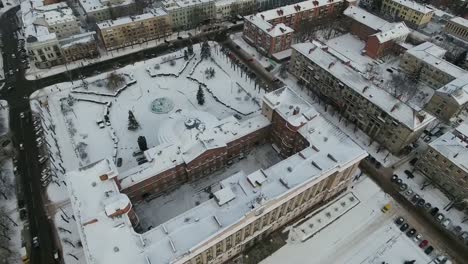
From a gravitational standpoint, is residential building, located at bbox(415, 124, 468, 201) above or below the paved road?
above

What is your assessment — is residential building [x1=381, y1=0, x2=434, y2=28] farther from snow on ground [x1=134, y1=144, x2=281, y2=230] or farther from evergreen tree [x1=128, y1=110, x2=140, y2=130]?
evergreen tree [x1=128, y1=110, x2=140, y2=130]

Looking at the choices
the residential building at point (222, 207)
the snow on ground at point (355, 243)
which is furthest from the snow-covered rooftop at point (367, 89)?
the snow on ground at point (355, 243)

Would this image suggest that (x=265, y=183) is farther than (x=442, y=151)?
No

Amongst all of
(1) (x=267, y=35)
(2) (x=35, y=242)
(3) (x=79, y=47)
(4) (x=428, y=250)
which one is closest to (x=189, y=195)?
(2) (x=35, y=242)

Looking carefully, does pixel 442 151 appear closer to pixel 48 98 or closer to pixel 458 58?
pixel 458 58

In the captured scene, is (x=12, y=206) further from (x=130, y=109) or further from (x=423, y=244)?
(x=423, y=244)

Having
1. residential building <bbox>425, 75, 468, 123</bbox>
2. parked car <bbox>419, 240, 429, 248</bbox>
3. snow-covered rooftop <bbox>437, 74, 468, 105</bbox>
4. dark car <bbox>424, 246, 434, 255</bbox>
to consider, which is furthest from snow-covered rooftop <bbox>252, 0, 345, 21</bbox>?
dark car <bbox>424, 246, 434, 255</bbox>

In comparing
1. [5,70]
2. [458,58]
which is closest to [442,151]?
[458,58]
